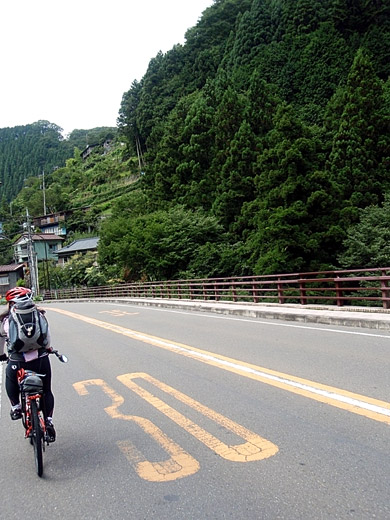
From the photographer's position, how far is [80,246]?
70000mm

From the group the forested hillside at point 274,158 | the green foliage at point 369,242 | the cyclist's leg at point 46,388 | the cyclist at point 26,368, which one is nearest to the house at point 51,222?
the forested hillside at point 274,158

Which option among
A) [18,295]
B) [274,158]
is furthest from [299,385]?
[274,158]

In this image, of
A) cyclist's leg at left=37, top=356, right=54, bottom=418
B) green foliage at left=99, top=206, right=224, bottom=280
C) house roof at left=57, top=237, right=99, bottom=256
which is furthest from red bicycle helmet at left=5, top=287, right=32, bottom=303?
house roof at left=57, top=237, right=99, bottom=256

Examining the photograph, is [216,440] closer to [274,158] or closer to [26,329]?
[26,329]

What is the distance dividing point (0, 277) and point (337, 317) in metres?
70.3

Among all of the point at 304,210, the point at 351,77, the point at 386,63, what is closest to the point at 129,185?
the point at 386,63

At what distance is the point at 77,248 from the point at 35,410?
6756 centimetres

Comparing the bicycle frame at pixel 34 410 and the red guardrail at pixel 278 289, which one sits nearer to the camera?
the bicycle frame at pixel 34 410

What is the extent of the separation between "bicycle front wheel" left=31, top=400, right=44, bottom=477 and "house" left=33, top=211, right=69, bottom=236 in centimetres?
8302

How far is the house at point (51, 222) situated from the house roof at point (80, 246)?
1286 cm

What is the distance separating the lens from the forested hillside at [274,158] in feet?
85.7

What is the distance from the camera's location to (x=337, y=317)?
11.8m

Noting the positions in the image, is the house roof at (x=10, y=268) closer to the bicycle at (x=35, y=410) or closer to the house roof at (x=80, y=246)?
the house roof at (x=80, y=246)

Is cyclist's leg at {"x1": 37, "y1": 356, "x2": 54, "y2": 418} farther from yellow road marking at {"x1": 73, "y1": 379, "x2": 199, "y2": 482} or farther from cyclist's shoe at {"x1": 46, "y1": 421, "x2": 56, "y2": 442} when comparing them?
yellow road marking at {"x1": 73, "y1": 379, "x2": 199, "y2": 482}
